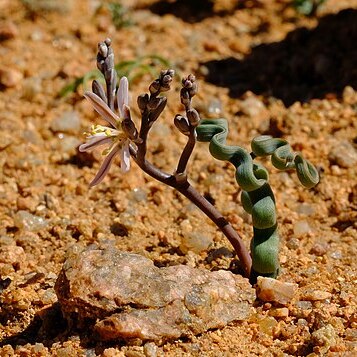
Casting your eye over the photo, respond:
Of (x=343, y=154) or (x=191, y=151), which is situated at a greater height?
(x=343, y=154)

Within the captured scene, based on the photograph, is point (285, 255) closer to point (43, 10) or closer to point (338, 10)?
point (338, 10)

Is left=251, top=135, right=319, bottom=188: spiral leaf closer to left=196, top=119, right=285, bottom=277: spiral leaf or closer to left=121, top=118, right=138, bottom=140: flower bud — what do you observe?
left=196, top=119, right=285, bottom=277: spiral leaf

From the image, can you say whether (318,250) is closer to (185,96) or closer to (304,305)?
(304,305)


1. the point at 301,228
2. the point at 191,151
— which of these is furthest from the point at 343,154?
the point at 191,151

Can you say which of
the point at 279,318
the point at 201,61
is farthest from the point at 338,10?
the point at 279,318

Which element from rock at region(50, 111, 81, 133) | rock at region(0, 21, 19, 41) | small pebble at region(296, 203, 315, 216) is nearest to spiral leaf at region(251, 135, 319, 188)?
small pebble at region(296, 203, 315, 216)

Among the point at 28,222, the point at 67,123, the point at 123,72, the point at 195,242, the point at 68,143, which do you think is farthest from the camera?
the point at 123,72

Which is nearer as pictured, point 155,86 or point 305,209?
point 155,86
